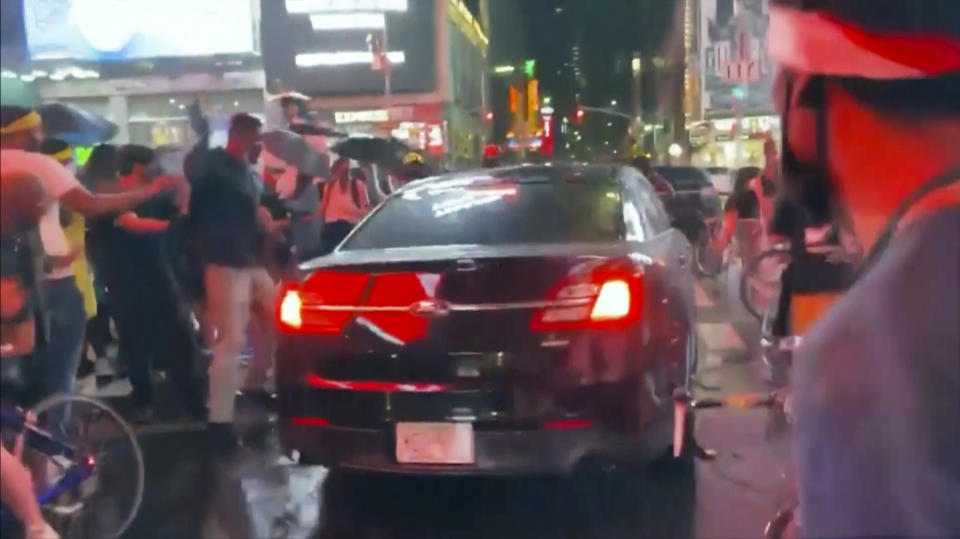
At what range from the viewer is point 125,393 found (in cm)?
358

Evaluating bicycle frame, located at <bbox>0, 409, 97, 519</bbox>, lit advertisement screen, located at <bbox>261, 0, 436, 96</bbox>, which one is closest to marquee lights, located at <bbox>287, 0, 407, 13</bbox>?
lit advertisement screen, located at <bbox>261, 0, 436, 96</bbox>

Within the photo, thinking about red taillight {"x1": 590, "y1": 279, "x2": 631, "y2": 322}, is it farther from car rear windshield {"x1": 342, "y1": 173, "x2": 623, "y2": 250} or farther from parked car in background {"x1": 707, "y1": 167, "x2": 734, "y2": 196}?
parked car in background {"x1": 707, "y1": 167, "x2": 734, "y2": 196}

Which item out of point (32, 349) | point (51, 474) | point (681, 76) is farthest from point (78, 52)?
point (681, 76)

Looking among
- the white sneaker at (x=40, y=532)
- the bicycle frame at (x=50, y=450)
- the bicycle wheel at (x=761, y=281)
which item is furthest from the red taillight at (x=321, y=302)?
the bicycle wheel at (x=761, y=281)

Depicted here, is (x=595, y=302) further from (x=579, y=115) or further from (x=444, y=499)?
(x=579, y=115)

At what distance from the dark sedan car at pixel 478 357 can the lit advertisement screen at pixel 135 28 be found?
4.34 feet

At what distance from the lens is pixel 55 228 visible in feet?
6.79

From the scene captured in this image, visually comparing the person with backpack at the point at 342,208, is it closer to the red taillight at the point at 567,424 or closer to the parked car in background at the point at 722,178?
the red taillight at the point at 567,424

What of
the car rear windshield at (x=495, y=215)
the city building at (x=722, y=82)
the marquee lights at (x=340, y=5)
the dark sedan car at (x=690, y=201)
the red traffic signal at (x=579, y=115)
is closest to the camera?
the marquee lights at (x=340, y=5)

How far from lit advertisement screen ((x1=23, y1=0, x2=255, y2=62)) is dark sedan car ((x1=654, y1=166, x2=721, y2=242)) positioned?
2.84m

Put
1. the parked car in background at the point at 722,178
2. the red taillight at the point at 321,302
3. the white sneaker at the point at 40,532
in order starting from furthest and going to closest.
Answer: the parked car in background at the point at 722,178
the red taillight at the point at 321,302
the white sneaker at the point at 40,532

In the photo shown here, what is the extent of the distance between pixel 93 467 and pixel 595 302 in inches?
58.2

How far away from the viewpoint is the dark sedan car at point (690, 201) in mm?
4859

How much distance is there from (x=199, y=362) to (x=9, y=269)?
226 centimetres
